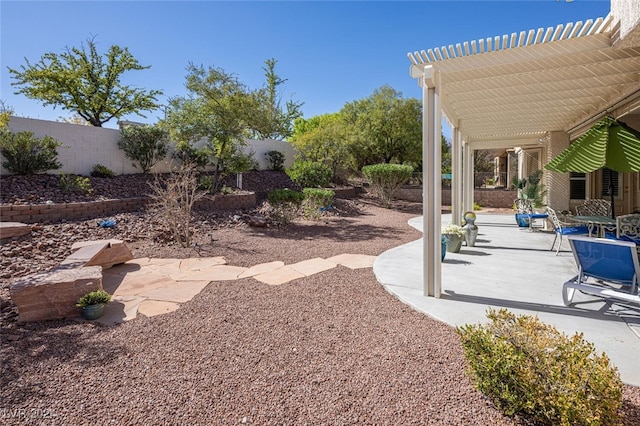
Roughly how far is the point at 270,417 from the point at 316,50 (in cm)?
1348

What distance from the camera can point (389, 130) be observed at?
19.0 m

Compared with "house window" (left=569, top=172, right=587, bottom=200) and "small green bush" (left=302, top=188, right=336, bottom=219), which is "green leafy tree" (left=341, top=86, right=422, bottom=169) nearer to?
"small green bush" (left=302, top=188, right=336, bottom=219)

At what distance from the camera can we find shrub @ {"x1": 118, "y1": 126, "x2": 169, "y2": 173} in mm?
11180

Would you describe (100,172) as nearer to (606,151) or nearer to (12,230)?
(12,230)

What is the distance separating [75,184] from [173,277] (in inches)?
239

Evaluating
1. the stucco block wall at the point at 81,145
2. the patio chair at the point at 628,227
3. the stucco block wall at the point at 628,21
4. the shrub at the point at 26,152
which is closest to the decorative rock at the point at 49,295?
the stucco block wall at the point at 628,21

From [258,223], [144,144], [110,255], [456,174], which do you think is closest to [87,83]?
[144,144]

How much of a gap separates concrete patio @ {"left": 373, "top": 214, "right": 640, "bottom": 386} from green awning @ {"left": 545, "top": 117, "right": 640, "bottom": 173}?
5.21 ft

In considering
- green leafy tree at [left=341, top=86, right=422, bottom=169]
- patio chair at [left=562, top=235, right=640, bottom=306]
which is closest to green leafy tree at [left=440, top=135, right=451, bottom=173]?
green leafy tree at [left=341, top=86, right=422, bottom=169]

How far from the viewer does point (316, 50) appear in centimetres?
1316

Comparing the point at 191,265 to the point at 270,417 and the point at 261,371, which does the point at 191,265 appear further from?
the point at 270,417

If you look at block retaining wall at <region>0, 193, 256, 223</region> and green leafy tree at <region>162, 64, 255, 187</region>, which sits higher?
green leafy tree at <region>162, 64, 255, 187</region>

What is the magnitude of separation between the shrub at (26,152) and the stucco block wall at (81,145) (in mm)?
305

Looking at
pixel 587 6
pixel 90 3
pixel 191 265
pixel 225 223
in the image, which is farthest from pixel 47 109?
pixel 587 6
